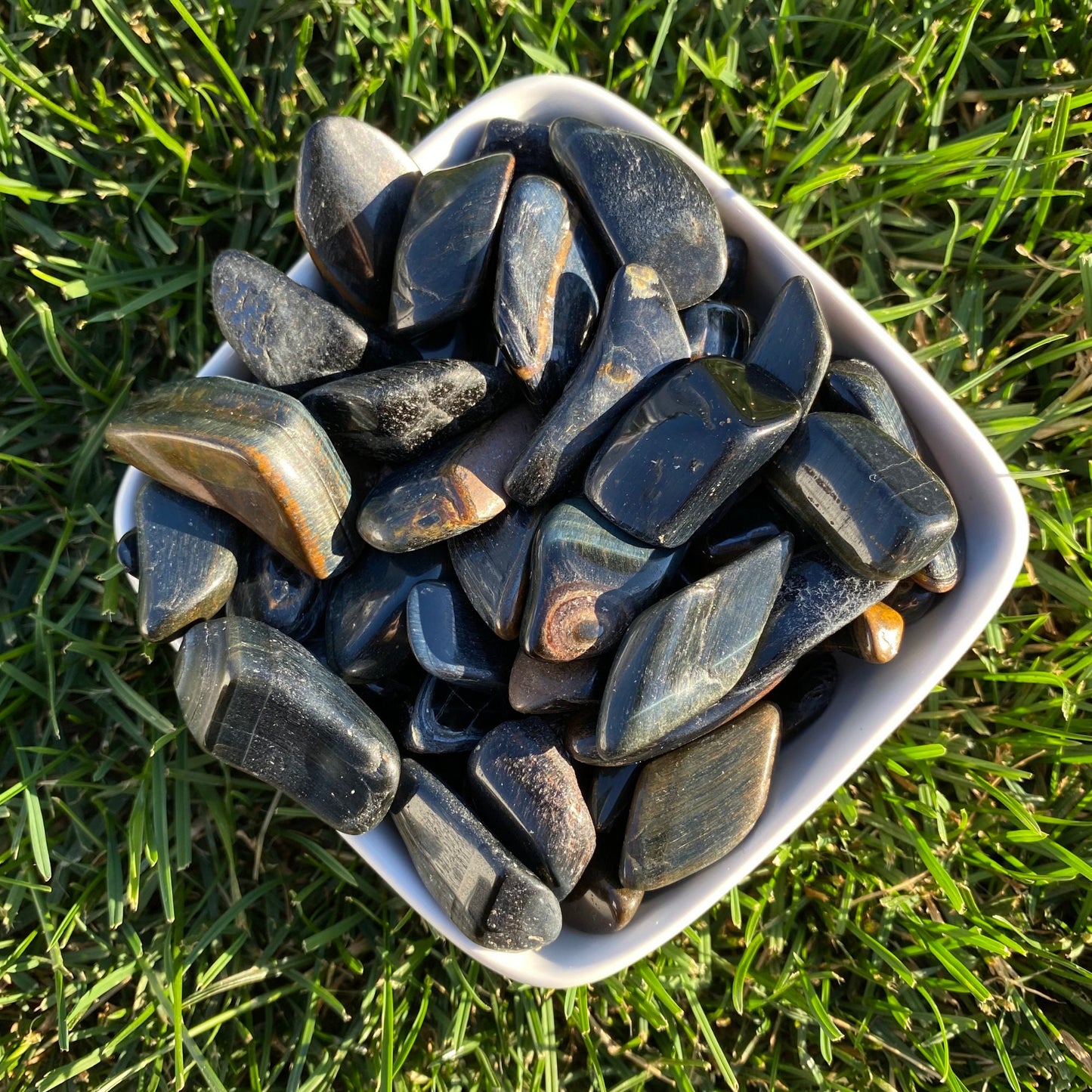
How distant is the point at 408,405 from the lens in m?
0.87

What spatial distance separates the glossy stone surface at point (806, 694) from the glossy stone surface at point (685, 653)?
0.43ft

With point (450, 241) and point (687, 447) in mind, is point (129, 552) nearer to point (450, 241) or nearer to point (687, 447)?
point (450, 241)

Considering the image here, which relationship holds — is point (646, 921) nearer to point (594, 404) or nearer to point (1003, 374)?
point (594, 404)

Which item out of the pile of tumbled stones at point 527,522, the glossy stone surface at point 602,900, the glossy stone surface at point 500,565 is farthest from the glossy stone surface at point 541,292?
the glossy stone surface at point 602,900

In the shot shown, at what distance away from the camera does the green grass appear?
1202 mm

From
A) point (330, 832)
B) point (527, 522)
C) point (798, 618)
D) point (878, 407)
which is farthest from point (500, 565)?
point (330, 832)

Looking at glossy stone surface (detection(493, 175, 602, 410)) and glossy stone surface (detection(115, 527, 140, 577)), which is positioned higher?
glossy stone surface (detection(493, 175, 602, 410))

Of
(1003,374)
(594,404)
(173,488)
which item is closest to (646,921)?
(594,404)

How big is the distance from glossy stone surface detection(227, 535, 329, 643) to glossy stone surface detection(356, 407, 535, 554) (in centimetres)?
11

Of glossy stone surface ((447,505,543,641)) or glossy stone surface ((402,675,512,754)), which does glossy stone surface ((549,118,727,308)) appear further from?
glossy stone surface ((402,675,512,754))

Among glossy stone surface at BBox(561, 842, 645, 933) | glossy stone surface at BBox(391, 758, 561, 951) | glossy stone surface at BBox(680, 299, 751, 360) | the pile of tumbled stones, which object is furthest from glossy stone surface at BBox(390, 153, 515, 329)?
glossy stone surface at BBox(561, 842, 645, 933)

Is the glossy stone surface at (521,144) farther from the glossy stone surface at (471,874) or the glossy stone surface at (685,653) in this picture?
the glossy stone surface at (471,874)

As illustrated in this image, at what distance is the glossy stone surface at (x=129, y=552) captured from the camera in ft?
3.14

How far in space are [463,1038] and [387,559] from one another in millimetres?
678
